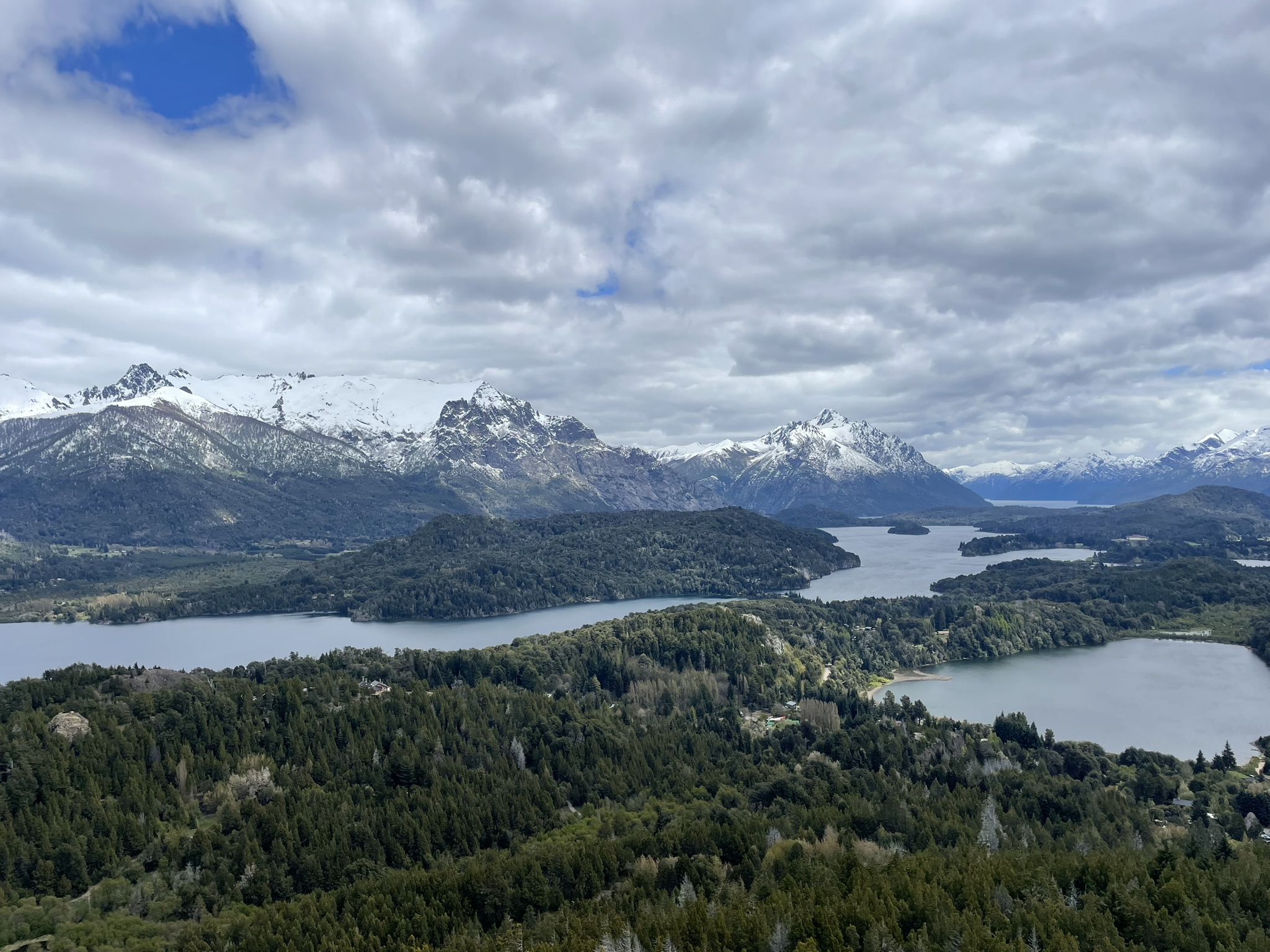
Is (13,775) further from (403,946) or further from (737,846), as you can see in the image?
(737,846)

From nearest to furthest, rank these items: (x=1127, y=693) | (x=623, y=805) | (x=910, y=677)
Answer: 1. (x=623, y=805)
2. (x=1127, y=693)
3. (x=910, y=677)

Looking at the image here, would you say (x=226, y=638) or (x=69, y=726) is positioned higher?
(x=69, y=726)

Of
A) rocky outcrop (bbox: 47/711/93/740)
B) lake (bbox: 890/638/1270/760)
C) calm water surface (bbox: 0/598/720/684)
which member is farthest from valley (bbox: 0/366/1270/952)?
calm water surface (bbox: 0/598/720/684)

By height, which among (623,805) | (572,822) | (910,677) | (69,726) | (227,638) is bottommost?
(910,677)

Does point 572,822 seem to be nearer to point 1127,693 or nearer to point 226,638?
point 1127,693

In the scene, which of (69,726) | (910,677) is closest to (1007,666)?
(910,677)

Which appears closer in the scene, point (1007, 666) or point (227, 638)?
Result: point (1007, 666)

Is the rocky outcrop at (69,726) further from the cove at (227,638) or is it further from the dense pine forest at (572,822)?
the cove at (227,638)
